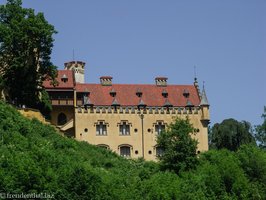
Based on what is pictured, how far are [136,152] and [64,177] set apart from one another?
2505 centimetres

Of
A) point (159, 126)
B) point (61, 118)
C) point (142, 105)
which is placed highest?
point (142, 105)

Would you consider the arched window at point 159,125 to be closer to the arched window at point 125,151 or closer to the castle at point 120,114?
the castle at point 120,114

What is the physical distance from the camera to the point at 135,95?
258 ft

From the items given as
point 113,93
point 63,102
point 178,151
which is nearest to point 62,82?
point 63,102

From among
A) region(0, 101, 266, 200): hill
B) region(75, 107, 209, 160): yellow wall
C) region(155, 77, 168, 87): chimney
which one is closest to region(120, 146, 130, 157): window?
region(75, 107, 209, 160): yellow wall

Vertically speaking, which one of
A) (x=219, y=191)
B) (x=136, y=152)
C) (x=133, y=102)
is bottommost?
(x=219, y=191)

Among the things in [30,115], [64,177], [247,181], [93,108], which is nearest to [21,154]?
A: [64,177]

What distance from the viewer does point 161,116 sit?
75.9 meters

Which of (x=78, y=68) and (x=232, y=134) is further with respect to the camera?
(x=78, y=68)

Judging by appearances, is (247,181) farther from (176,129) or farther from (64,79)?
(64,79)

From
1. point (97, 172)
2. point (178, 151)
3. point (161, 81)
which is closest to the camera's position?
point (97, 172)

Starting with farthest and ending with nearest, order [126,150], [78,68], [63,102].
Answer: [78,68], [63,102], [126,150]

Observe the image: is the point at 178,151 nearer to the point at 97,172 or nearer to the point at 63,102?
the point at 97,172

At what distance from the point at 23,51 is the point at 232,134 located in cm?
2454
